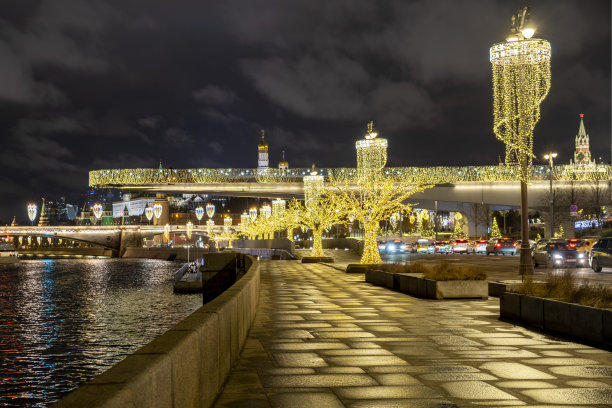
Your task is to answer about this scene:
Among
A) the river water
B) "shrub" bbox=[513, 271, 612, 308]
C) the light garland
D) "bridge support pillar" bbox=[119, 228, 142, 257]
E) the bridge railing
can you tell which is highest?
the bridge railing

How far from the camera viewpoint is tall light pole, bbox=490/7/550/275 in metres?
21.8

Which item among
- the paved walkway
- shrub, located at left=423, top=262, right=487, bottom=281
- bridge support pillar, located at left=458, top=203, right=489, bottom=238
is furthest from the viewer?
bridge support pillar, located at left=458, top=203, right=489, bottom=238

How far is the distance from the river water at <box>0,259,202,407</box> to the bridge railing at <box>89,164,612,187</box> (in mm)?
33271

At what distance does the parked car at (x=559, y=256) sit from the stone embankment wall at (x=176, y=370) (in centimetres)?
2873

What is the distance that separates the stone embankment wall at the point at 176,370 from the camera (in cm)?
360

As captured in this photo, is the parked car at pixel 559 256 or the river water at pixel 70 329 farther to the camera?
the parked car at pixel 559 256

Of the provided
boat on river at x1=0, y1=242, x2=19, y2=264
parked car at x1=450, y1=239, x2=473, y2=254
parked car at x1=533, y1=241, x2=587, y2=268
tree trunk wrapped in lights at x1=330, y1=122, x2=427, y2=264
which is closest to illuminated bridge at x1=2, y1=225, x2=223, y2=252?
boat on river at x1=0, y1=242, x2=19, y2=264

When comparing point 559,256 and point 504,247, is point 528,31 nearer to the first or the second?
point 559,256

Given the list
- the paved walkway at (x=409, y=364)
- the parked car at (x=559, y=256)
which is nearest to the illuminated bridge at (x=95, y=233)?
the parked car at (x=559, y=256)

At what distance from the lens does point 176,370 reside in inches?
190

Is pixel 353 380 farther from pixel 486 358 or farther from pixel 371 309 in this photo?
pixel 371 309

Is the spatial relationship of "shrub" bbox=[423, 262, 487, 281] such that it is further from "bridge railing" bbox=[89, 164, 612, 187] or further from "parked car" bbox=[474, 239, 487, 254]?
"bridge railing" bbox=[89, 164, 612, 187]

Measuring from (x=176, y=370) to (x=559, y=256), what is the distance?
1275 inches

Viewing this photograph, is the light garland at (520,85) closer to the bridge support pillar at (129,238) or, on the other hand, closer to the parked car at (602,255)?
the parked car at (602,255)
